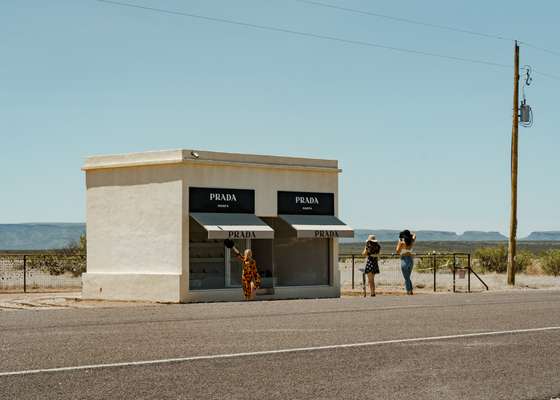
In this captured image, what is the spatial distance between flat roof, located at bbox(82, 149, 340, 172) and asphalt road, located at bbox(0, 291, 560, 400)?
8.19 m

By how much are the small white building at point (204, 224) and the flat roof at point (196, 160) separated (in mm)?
34

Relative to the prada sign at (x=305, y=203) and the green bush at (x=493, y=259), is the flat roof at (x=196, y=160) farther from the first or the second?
the green bush at (x=493, y=259)

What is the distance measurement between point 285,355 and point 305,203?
718 inches

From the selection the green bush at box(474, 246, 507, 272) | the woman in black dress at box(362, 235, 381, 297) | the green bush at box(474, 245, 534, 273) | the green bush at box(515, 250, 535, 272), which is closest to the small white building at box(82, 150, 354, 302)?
the woman in black dress at box(362, 235, 381, 297)

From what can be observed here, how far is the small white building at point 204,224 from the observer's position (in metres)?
27.2

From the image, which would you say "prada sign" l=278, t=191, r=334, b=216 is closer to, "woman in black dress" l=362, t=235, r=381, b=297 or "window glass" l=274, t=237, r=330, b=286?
"window glass" l=274, t=237, r=330, b=286

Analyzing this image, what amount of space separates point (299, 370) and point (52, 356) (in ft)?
10.5

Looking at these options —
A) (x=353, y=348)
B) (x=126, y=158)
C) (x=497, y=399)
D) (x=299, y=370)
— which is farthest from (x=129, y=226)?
(x=497, y=399)

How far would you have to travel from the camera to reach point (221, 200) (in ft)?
92.2

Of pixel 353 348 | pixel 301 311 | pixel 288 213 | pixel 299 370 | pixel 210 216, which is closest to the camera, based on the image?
pixel 299 370

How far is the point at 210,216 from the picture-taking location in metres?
27.5

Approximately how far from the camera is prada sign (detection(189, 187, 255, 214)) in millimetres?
27453

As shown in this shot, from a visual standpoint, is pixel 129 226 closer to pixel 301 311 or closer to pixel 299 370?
pixel 301 311

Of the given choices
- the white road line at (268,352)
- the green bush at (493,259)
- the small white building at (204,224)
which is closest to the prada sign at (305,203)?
the small white building at (204,224)
